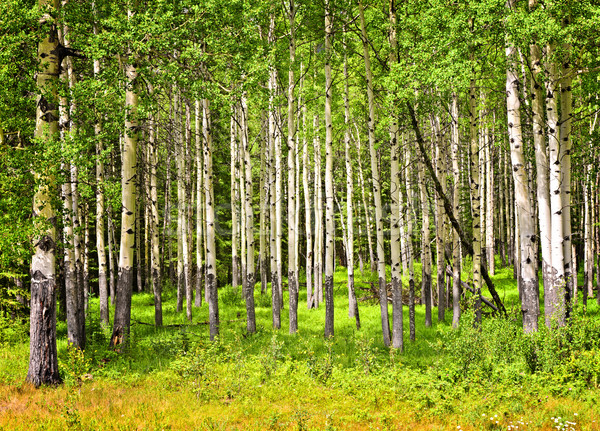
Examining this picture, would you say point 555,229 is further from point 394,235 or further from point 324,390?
point 324,390

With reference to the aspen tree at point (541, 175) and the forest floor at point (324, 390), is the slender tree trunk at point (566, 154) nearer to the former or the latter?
the aspen tree at point (541, 175)

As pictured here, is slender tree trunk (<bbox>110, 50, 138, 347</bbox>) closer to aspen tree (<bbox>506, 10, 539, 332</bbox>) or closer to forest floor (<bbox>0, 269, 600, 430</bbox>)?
forest floor (<bbox>0, 269, 600, 430</bbox>)

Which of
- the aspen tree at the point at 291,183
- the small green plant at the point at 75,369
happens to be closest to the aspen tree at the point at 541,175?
the aspen tree at the point at 291,183

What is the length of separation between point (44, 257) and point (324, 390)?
5780 millimetres

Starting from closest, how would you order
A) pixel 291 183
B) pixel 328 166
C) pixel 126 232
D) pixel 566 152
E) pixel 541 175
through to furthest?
pixel 541 175, pixel 566 152, pixel 126 232, pixel 328 166, pixel 291 183

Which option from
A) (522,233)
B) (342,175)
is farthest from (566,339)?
(342,175)

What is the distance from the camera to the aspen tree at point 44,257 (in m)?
7.66

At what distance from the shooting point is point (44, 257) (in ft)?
25.8

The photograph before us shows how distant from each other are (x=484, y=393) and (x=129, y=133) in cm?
905

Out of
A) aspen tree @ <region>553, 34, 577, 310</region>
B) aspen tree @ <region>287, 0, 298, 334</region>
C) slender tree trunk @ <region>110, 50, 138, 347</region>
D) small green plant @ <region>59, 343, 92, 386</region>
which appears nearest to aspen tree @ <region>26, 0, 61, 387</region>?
small green plant @ <region>59, 343, 92, 386</region>

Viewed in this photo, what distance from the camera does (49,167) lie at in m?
7.67

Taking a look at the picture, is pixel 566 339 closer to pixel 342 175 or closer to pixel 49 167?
pixel 49 167

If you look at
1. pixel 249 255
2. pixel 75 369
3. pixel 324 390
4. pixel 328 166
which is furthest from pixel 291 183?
pixel 75 369

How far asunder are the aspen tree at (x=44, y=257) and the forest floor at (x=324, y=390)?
1.11 ft
